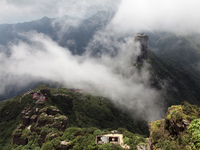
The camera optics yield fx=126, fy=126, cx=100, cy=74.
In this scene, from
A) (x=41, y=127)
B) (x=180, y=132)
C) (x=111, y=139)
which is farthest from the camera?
(x=41, y=127)

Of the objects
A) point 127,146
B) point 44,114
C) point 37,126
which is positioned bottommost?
point 127,146

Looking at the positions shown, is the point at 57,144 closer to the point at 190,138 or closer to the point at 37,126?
the point at 37,126

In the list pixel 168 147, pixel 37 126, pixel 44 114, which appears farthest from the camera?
pixel 44 114

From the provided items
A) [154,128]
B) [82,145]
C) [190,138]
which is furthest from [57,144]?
[190,138]

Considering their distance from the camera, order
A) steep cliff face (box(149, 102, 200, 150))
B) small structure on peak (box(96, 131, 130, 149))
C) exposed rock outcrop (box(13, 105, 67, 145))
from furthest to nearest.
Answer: exposed rock outcrop (box(13, 105, 67, 145)) < small structure on peak (box(96, 131, 130, 149)) < steep cliff face (box(149, 102, 200, 150))

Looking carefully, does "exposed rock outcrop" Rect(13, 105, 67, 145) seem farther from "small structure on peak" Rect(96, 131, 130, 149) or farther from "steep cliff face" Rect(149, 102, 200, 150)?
"steep cliff face" Rect(149, 102, 200, 150)

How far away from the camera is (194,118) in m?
27.9

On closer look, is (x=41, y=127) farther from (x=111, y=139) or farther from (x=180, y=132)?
(x=180, y=132)

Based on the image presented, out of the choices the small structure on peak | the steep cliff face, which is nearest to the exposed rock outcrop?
the small structure on peak

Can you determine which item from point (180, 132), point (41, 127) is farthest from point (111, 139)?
point (41, 127)

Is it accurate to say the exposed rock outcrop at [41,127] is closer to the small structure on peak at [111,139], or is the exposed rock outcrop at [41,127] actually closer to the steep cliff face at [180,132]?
the small structure on peak at [111,139]

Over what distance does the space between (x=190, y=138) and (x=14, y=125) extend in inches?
6135

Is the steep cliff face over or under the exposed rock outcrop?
under

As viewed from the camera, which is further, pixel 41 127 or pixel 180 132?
pixel 41 127
